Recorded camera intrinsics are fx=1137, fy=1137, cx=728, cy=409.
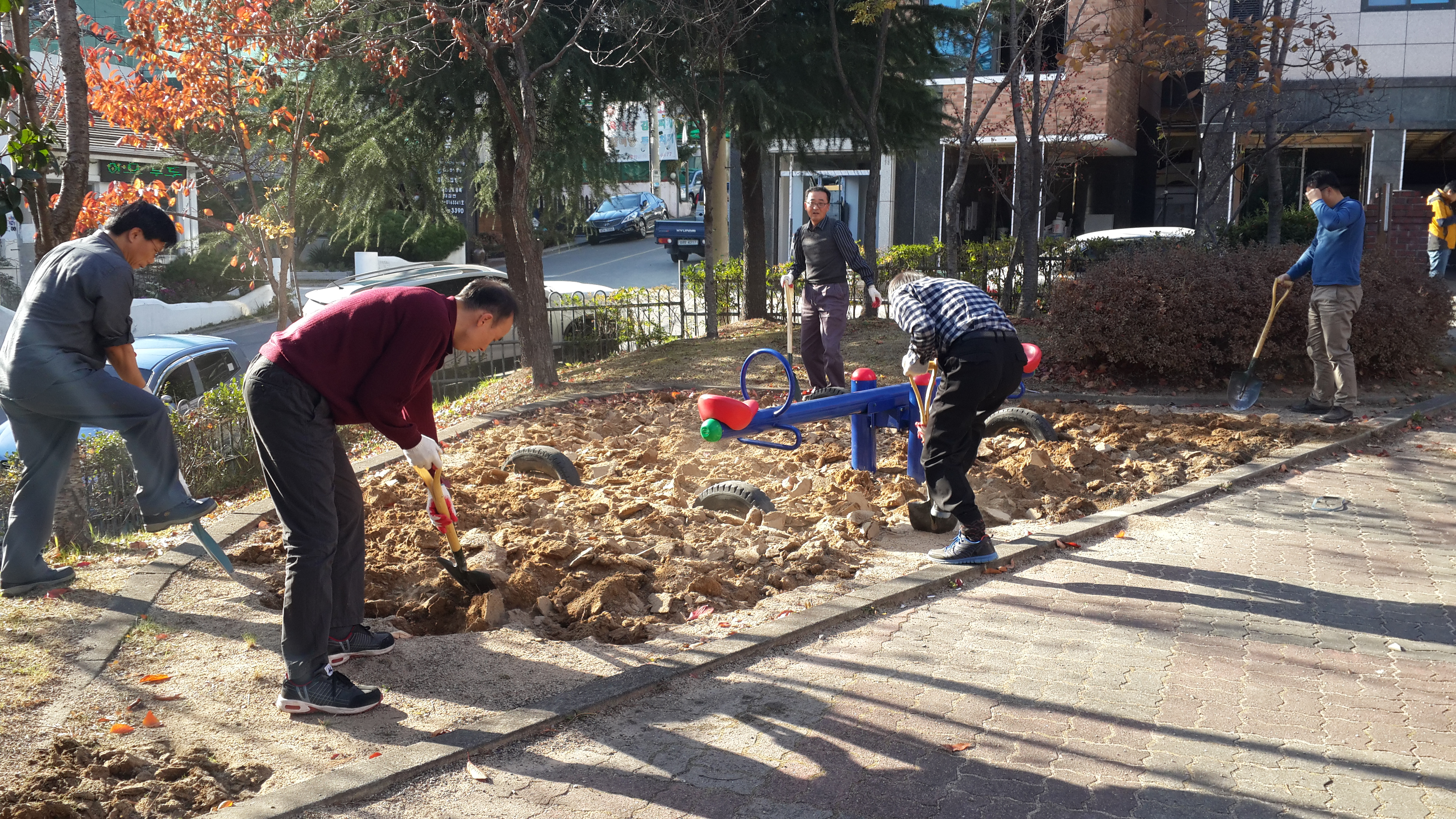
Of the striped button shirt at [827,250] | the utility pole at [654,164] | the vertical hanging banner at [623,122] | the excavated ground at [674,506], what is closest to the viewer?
the excavated ground at [674,506]

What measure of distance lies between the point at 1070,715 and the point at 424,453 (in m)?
2.56

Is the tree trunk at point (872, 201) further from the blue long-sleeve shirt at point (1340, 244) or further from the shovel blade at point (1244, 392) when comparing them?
the blue long-sleeve shirt at point (1340, 244)

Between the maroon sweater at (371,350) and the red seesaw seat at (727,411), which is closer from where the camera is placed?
the maroon sweater at (371,350)

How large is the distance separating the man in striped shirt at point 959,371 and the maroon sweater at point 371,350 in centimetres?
267

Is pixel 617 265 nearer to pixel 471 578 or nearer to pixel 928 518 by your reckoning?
pixel 928 518

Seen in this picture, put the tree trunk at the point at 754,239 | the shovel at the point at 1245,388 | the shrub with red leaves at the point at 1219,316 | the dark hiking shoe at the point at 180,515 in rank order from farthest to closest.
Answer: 1. the tree trunk at the point at 754,239
2. the shrub with red leaves at the point at 1219,316
3. the shovel at the point at 1245,388
4. the dark hiking shoe at the point at 180,515

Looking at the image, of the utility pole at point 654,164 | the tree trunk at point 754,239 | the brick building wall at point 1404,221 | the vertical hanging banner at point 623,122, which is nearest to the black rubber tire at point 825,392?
the vertical hanging banner at point 623,122

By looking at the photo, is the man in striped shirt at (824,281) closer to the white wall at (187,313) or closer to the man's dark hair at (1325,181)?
the man's dark hair at (1325,181)

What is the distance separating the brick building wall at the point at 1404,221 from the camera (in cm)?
1555

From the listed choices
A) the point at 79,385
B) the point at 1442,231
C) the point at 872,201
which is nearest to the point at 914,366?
the point at 79,385

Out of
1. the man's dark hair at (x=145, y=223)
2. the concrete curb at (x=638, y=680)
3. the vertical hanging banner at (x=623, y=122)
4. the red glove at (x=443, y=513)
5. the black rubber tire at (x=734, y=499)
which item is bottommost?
the concrete curb at (x=638, y=680)

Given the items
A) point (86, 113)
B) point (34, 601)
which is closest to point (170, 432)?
point (34, 601)

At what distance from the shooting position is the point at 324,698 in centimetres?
411

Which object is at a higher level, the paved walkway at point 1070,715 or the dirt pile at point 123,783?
the dirt pile at point 123,783
